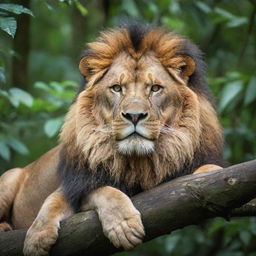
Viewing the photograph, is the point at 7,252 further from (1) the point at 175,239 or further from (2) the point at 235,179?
(1) the point at 175,239

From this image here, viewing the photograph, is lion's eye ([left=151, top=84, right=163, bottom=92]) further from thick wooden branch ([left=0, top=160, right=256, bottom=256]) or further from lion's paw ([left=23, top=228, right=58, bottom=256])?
lion's paw ([left=23, top=228, right=58, bottom=256])

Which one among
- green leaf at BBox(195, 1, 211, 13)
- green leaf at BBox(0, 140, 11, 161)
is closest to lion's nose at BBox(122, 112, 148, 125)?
green leaf at BBox(0, 140, 11, 161)

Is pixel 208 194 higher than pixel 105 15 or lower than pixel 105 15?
lower

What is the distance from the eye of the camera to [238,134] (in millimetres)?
8469

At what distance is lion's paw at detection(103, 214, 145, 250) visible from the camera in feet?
14.7

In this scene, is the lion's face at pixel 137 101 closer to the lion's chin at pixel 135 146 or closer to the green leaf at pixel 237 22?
the lion's chin at pixel 135 146

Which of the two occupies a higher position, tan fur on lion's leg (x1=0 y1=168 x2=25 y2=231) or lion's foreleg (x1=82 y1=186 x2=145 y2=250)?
lion's foreleg (x1=82 y1=186 x2=145 y2=250)

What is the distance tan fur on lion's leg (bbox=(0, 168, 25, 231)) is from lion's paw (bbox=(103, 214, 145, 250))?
226cm

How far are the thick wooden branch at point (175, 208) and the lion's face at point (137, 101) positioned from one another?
39 centimetres

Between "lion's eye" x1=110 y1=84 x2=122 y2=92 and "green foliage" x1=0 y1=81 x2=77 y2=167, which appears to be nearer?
"lion's eye" x1=110 y1=84 x2=122 y2=92

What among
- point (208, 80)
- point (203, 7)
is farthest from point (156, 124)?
point (203, 7)

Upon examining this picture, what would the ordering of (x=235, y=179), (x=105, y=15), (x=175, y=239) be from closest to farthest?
1. (x=235, y=179)
2. (x=175, y=239)
3. (x=105, y=15)

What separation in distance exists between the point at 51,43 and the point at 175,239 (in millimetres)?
7339

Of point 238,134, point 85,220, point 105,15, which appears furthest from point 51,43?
point 85,220
